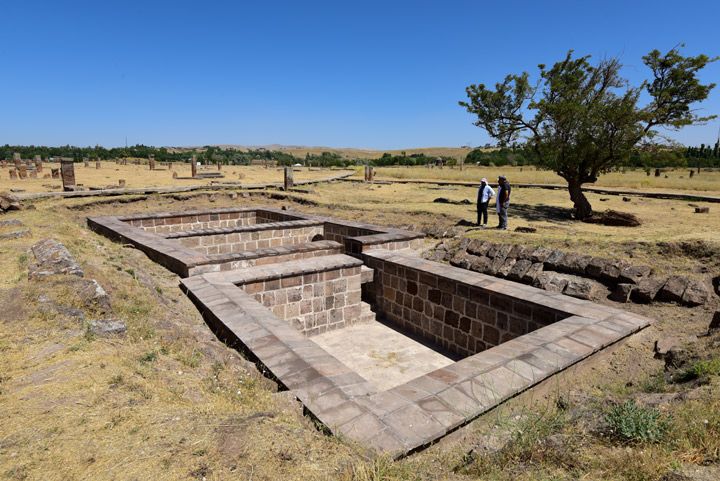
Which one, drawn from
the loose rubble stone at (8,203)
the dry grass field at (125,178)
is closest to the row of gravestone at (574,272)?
the loose rubble stone at (8,203)

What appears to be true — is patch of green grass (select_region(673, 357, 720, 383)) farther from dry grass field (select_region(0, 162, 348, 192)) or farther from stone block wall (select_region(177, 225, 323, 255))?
dry grass field (select_region(0, 162, 348, 192))

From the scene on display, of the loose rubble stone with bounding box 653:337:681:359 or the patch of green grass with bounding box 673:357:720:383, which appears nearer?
the patch of green grass with bounding box 673:357:720:383

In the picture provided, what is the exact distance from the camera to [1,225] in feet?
27.9

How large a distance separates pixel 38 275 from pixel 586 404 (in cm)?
577

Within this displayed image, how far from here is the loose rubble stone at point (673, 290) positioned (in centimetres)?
600

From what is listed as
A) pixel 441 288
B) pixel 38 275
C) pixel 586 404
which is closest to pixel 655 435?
pixel 586 404

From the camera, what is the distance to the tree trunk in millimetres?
13921

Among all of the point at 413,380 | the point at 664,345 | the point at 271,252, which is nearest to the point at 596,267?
the point at 664,345

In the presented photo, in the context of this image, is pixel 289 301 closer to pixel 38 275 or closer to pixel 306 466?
pixel 38 275

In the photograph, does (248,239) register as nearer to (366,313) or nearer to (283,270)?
(283,270)

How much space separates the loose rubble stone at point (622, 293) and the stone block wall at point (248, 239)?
252 inches

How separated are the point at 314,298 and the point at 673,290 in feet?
17.6

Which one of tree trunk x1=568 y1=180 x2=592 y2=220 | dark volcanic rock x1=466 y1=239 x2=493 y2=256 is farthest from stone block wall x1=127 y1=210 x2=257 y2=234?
tree trunk x1=568 y1=180 x2=592 y2=220

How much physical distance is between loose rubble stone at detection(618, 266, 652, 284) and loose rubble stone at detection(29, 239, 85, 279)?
24.8 ft
